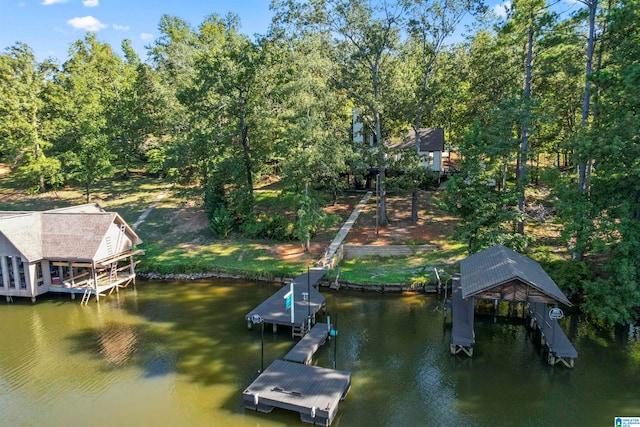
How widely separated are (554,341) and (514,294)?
2.26 m

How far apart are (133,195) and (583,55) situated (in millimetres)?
36794

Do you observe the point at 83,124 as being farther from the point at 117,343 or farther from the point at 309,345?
the point at 309,345

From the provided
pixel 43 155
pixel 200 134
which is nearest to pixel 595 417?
pixel 200 134

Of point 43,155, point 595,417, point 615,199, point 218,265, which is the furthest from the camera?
point 43,155

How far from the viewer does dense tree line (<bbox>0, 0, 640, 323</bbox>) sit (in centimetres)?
1878

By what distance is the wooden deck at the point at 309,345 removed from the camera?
1580 centimetres

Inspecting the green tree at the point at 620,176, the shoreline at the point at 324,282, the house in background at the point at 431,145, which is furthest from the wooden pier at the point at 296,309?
the house in background at the point at 431,145

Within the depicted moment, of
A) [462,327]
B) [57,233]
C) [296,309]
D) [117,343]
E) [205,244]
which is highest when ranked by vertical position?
[57,233]

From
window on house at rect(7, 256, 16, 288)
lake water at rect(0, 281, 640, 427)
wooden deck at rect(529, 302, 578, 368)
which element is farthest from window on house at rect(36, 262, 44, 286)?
wooden deck at rect(529, 302, 578, 368)

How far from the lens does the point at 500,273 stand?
16703 millimetres

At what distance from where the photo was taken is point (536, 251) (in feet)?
79.4

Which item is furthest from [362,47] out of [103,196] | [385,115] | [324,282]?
[103,196]

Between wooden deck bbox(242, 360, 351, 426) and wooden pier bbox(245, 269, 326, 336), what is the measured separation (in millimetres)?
3446

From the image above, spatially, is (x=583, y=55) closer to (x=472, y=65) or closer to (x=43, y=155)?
(x=472, y=65)
